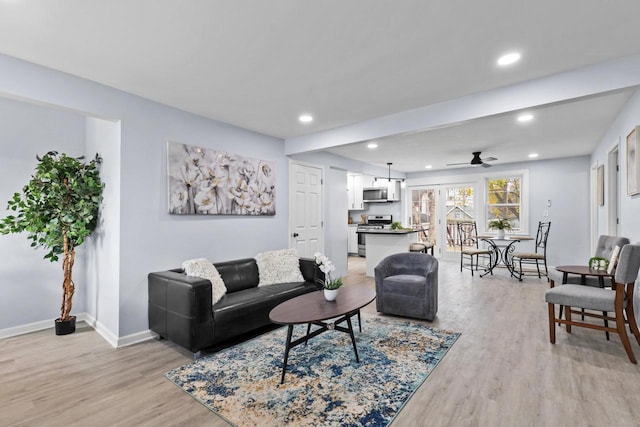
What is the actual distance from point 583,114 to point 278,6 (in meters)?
3.92

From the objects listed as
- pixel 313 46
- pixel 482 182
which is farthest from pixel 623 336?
pixel 482 182

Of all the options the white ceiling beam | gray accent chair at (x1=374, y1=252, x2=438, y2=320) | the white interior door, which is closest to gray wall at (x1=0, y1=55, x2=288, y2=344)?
the white interior door

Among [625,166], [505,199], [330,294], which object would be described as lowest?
[330,294]

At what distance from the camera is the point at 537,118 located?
3.92 m

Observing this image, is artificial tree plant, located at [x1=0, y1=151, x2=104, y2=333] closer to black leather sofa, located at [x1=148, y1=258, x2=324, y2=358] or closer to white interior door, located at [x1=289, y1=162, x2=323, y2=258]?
black leather sofa, located at [x1=148, y1=258, x2=324, y2=358]

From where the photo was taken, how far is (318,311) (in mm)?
2572

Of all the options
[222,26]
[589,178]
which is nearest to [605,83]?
[222,26]

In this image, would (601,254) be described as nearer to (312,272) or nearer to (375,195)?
(312,272)

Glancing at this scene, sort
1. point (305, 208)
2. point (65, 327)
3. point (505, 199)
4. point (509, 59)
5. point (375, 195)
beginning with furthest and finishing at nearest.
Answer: point (375, 195)
point (505, 199)
point (305, 208)
point (65, 327)
point (509, 59)

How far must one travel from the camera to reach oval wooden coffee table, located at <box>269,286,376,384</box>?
2.38 metres

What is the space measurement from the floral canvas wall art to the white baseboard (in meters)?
1.31

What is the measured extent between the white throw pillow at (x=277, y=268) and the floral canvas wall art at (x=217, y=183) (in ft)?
2.18

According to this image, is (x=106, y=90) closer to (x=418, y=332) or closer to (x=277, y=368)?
(x=277, y=368)

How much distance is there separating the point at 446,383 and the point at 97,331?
11.6 ft
